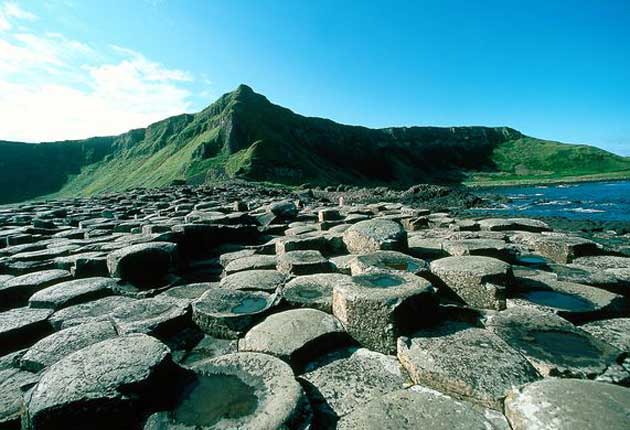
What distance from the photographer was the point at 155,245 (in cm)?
546

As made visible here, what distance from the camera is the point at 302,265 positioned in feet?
16.9

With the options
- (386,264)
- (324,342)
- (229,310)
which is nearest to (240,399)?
(324,342)

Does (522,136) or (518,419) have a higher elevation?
(522,136)

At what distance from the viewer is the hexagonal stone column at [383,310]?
316cm

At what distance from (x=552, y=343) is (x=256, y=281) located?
3459 millimetres

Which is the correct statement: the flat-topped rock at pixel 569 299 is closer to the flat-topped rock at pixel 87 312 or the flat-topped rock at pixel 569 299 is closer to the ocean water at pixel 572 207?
the flat-topped rock at pixel 87 312

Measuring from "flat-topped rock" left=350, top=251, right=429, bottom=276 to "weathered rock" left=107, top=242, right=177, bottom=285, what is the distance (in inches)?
123

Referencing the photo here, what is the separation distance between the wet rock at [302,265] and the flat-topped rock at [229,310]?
0.96 m

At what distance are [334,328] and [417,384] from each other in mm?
991

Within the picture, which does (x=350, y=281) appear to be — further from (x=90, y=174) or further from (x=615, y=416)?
(x=90, y=174)

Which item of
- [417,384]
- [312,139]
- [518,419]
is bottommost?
[417,384]

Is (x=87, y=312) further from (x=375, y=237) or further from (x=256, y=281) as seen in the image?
(x=375, y=237)

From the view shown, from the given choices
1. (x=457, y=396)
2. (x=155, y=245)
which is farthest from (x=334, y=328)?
(x=155, y=245)

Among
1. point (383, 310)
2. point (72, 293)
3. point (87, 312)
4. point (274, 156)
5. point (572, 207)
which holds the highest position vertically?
point (274, 156)
